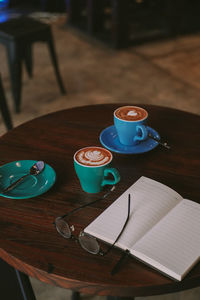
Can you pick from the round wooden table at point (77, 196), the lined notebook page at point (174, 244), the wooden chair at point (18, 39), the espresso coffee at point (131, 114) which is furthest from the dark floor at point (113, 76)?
the lined notebook page at point (174, 244)

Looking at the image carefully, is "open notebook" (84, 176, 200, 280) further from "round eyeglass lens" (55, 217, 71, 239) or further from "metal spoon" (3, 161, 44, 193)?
"metal spoon" (3, 161, 44, 193)

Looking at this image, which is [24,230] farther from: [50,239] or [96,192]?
[96,192]

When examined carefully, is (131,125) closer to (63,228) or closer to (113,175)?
(113,175)

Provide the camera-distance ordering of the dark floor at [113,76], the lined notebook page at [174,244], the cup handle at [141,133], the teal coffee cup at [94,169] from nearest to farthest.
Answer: the lined notebook page at [174,244]
the teal coffee cup at [94,169]
the cup handle at [141,133]
the dark floor at [113,76]

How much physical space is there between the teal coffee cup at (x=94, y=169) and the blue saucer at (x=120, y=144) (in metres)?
0.14

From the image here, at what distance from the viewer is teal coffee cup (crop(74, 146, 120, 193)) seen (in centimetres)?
89

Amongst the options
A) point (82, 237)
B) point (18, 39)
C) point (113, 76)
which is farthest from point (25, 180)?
point (113, 76)

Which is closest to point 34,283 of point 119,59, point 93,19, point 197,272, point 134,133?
point 134,133

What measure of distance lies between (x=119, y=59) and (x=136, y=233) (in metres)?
2.85

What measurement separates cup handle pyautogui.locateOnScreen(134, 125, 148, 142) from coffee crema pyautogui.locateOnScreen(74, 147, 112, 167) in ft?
0.46

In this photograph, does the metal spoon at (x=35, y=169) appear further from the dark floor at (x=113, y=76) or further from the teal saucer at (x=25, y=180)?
the dark floor at (x=113, y=76)

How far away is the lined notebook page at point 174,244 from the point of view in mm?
723

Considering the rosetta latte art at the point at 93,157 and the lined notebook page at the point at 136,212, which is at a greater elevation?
the rosetta latte art at the point at 93,157

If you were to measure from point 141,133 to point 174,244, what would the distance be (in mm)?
395
